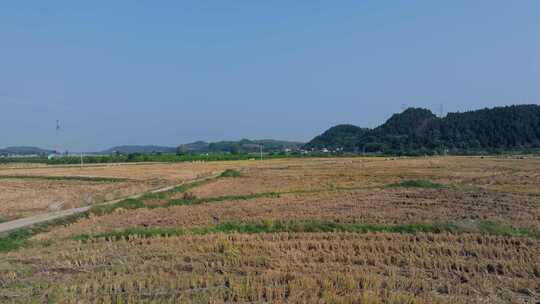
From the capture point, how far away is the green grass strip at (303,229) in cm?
1448

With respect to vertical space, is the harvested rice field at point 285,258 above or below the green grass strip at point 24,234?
above

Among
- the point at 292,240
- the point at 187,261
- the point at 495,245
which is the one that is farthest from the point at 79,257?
the point at 495,245

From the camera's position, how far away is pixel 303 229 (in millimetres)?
15250

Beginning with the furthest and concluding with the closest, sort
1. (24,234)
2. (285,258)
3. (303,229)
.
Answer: (24,234)
(303,229)
(285,258)

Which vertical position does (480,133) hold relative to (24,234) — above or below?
above

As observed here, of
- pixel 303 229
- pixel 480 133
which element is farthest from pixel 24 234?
pixel 480 133

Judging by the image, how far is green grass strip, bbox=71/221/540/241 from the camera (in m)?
14.5

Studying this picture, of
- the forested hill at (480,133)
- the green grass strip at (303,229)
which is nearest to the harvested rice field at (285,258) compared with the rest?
the green grass strip at (303,229)

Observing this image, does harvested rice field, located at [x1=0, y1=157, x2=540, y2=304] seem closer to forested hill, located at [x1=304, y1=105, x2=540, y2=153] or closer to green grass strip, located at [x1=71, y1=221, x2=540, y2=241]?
green grass strip, located at [x1=71, y1=221, x2=540, y2=241]

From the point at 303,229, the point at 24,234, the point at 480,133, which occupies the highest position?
the point at 480,133

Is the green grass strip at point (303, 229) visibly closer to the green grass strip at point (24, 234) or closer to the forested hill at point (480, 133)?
the green grass strip at point (24, 234)

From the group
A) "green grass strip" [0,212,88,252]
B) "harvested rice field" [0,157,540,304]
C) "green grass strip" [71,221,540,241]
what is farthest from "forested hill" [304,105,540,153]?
"green grass strip" [0,212,88,252]

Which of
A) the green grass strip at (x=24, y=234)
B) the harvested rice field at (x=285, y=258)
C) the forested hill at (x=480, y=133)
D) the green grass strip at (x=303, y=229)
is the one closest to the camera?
the harvested rice field at (x=285, y=258)

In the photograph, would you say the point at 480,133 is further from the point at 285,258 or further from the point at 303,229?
the point at 285,258
